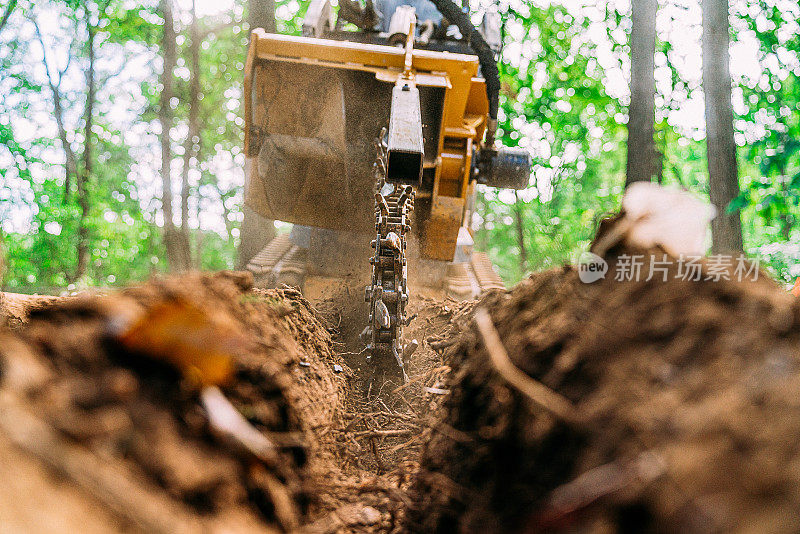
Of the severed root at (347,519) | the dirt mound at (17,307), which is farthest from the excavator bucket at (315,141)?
the severed root at (347,519)

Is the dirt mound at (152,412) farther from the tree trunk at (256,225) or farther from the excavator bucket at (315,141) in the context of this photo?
the tree trunk at (256,225)

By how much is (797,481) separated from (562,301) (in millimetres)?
721

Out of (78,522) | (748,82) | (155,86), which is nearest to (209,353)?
(78,522)

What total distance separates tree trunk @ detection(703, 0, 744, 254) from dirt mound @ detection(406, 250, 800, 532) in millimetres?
5681

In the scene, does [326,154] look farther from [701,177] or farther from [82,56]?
[701,177]

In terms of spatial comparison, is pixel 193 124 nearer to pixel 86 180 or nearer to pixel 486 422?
pixel 86 180

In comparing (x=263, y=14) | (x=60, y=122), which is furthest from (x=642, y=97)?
(x=60, y=122)

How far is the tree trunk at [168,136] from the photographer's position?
1150 cm

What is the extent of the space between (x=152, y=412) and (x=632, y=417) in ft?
2.78

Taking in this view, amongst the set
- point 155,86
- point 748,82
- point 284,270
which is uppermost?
point 155,86

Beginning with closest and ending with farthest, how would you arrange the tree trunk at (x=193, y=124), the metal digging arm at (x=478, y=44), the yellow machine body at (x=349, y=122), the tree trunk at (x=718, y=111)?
the yellow machine body at (x=349, y=122) < the metal digging arm at (x=478, y=44) < the tree trunk at (x=718, y=111) < the tree trunk at (x=193, y=124)

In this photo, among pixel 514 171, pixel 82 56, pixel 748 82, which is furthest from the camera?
pixel 82 56

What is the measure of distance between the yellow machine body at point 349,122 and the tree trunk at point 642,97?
3.37 m

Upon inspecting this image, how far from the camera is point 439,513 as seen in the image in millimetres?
1425
